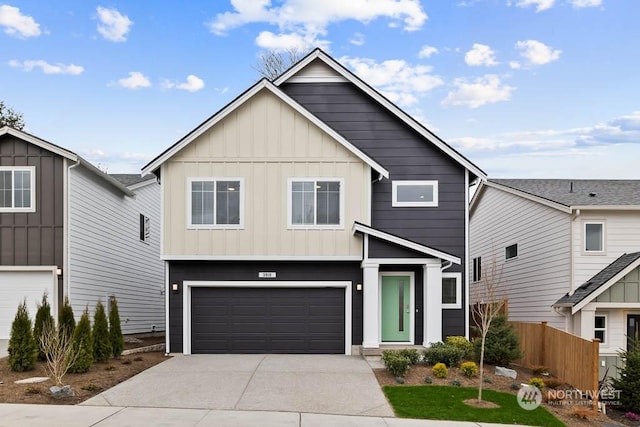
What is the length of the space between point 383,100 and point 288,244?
520cm

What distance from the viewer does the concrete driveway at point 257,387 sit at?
10.8m

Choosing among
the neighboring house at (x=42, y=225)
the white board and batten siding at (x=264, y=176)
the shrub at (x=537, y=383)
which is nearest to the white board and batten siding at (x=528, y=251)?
the shrub at (x=537, y=383)

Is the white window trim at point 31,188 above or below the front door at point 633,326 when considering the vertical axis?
above

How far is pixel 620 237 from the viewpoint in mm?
17078

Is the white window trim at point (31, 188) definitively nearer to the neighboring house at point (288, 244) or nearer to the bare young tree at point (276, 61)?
the neighboring house at point (288, 244)

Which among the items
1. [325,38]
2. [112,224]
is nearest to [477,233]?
[325,38]

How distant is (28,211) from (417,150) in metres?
11.1

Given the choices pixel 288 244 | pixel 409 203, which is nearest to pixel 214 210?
pixel 288 244

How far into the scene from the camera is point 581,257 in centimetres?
1702

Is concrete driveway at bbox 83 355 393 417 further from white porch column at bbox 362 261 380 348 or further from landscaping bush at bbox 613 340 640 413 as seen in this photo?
landscaping bush at bbox 613 340 640 413

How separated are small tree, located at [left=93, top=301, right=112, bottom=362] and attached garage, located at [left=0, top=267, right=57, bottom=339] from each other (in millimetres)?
2687

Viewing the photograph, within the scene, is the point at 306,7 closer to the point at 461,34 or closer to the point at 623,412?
the point at 461,34

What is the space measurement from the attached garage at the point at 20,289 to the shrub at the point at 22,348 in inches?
131

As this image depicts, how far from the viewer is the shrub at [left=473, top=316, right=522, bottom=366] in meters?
15.2
